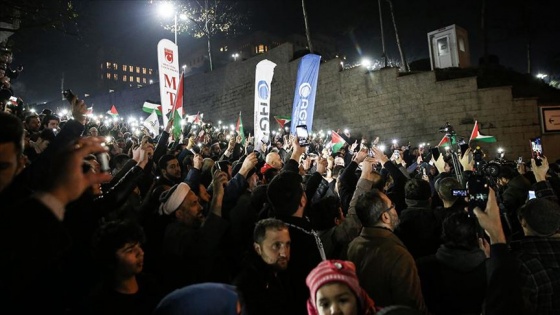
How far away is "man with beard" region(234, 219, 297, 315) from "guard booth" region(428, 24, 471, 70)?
72.5 ft

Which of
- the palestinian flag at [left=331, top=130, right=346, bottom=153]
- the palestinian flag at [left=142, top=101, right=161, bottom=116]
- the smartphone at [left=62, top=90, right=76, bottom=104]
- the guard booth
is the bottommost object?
the palestinian flag at [left=331, top=130, right=346, bottom=153]

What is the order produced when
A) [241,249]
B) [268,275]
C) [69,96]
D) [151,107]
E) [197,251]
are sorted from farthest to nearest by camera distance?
[151,107], [69,96], [241,249], [197,251], [268,275]

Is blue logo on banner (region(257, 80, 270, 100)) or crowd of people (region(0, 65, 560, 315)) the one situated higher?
blue logo on banner (region(257, 80, 270, 100))

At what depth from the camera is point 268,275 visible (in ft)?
8.23

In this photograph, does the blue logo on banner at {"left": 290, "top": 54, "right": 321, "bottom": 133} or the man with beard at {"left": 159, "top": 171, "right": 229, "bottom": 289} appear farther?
the blue logo on banner at {"left": 290, "top": 54, "right": 321, "bottom": 133}

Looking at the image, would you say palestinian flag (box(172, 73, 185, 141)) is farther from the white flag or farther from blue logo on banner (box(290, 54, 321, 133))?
the white flag

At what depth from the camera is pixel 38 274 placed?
4.11 feet

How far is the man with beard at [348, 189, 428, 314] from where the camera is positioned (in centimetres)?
260

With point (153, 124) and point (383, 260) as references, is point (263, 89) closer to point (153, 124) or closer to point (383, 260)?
point (383, 260)

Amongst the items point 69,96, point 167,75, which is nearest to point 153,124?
point 167,75

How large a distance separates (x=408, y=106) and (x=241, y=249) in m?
16.2

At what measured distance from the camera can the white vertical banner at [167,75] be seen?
8703 millimetres

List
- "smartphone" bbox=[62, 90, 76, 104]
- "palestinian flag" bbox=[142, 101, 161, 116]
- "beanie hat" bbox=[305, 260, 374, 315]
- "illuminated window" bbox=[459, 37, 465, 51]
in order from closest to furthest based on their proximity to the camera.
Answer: "beanie hat" bbox=[305, 260, 374, 315] → "smartphone" bbox=[62, 90, 76, 104] → "palestinian flag" bbox=[142, 101, 161, 116] → "illuminated window" bbox=[459, 37, 465, 51]

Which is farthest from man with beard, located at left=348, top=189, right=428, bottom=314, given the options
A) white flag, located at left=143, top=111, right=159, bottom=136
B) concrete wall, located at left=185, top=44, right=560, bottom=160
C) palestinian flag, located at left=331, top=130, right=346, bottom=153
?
concrete wall, located at left=185, top=44, right=560, bottom=160
